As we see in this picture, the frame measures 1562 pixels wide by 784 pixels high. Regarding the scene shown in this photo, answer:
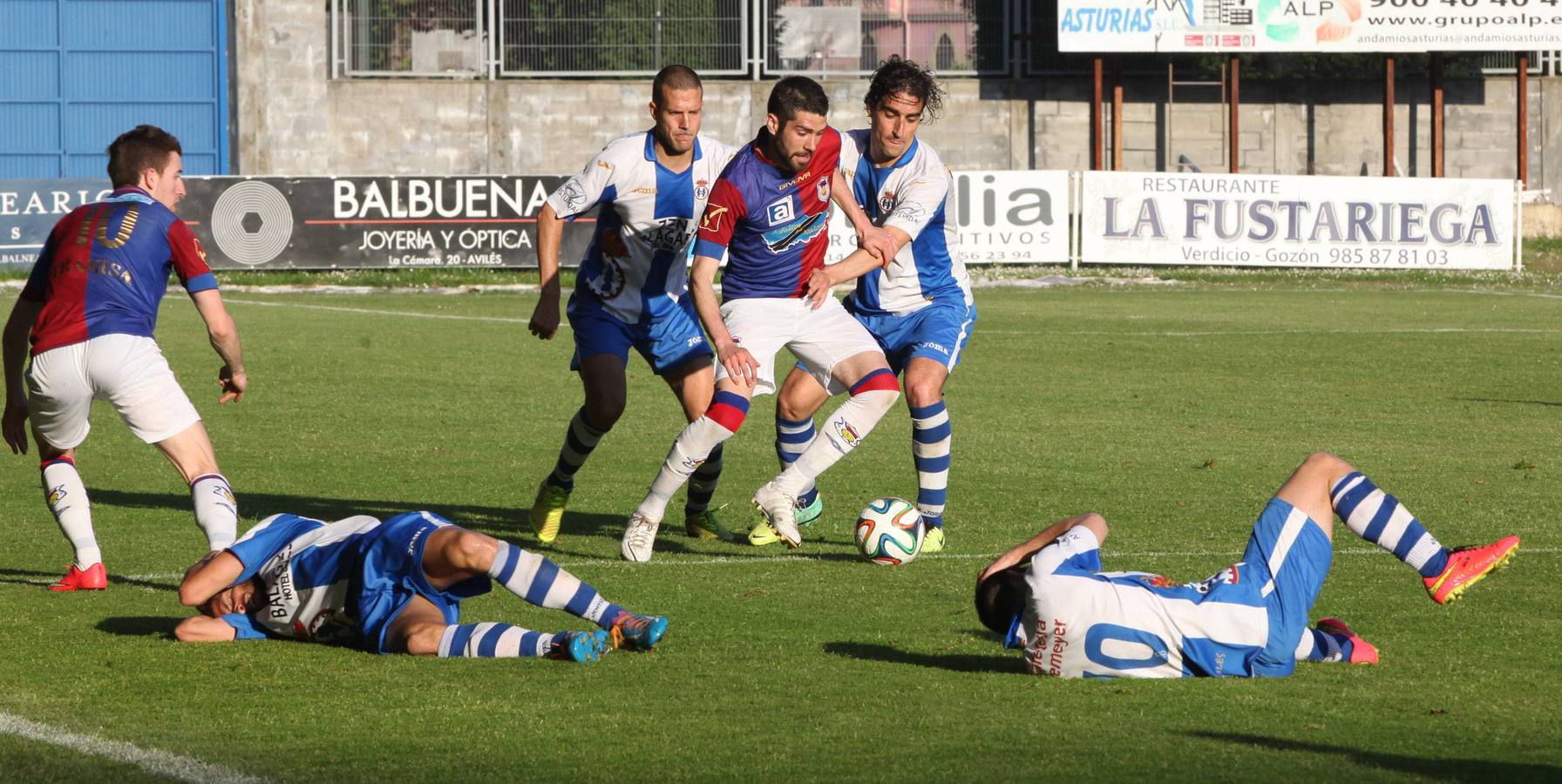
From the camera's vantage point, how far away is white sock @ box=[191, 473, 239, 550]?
21.7ft

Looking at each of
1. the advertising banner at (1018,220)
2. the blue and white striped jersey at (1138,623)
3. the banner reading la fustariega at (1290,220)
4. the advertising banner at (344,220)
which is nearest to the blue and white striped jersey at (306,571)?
the blue and white striped jersey at (1138,623)

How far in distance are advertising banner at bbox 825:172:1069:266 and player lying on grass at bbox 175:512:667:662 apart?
2261 centimetres

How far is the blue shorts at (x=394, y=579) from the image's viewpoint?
232 inches

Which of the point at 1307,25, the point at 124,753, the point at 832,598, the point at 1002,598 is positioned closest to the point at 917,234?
the point at 832,598

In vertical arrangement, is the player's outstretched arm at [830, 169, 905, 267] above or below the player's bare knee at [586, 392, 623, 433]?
above

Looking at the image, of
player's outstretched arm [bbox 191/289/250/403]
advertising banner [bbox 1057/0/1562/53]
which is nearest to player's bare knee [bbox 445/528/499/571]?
player's outstretched arm [bbox 191/289/250/403]

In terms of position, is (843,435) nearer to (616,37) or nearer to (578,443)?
(578,443)

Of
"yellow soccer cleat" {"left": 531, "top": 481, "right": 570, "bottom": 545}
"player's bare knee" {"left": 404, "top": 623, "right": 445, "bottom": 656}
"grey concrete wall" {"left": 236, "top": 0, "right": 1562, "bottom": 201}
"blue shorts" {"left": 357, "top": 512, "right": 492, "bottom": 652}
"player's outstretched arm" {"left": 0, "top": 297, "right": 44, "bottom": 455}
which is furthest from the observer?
"grey concrete wall" {"left": 236, "top": 0, "right": 1562, "bottom": 201}

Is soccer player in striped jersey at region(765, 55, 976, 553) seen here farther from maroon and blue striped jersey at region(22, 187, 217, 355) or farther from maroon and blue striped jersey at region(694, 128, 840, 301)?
maroon and blue striped jersey at region(22, 187, 217, 355)

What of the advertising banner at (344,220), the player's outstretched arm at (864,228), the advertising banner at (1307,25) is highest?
the advertising banner at (1307,25)

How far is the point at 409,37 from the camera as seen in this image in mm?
38188

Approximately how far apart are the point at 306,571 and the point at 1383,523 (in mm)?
3457

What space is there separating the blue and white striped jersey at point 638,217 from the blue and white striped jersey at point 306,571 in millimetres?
2645

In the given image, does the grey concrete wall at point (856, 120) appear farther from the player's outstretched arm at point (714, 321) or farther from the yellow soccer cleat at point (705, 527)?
the player's outstretched arm at point (714, 321)
